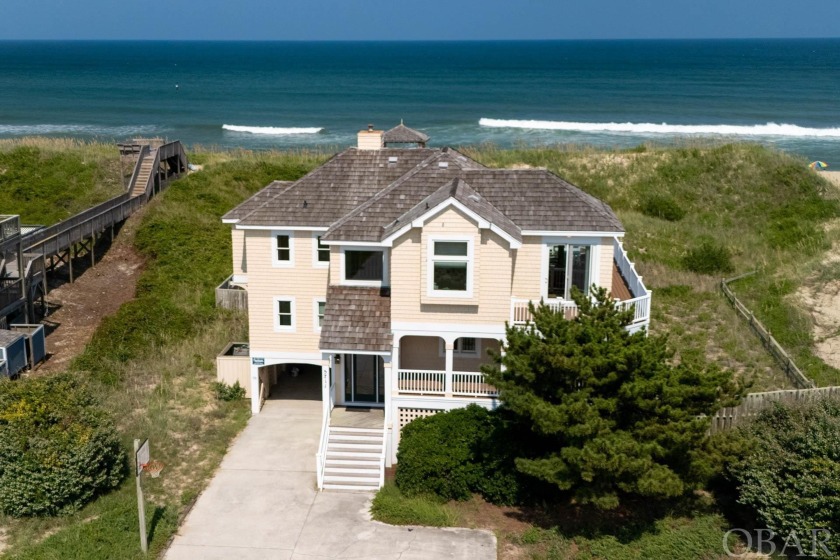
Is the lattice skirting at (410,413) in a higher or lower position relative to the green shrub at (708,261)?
lower

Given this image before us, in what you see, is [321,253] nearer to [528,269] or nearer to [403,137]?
[528,269]

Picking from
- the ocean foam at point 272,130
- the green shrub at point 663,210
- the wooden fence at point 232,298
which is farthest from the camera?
the ocean foam at point 272,130

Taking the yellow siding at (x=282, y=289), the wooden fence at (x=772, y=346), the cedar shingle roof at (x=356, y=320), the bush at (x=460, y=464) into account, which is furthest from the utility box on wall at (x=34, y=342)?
the wooden fence at (x=772, y=346)

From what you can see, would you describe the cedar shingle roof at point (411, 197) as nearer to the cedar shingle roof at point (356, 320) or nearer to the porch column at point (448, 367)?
the cedar shingle roof at point (356, 320)

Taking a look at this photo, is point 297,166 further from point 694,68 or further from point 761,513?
point 694,68

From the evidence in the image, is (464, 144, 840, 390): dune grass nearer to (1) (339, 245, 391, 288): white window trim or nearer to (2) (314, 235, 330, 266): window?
(1) (339, 245, 391, 288): white window trim
